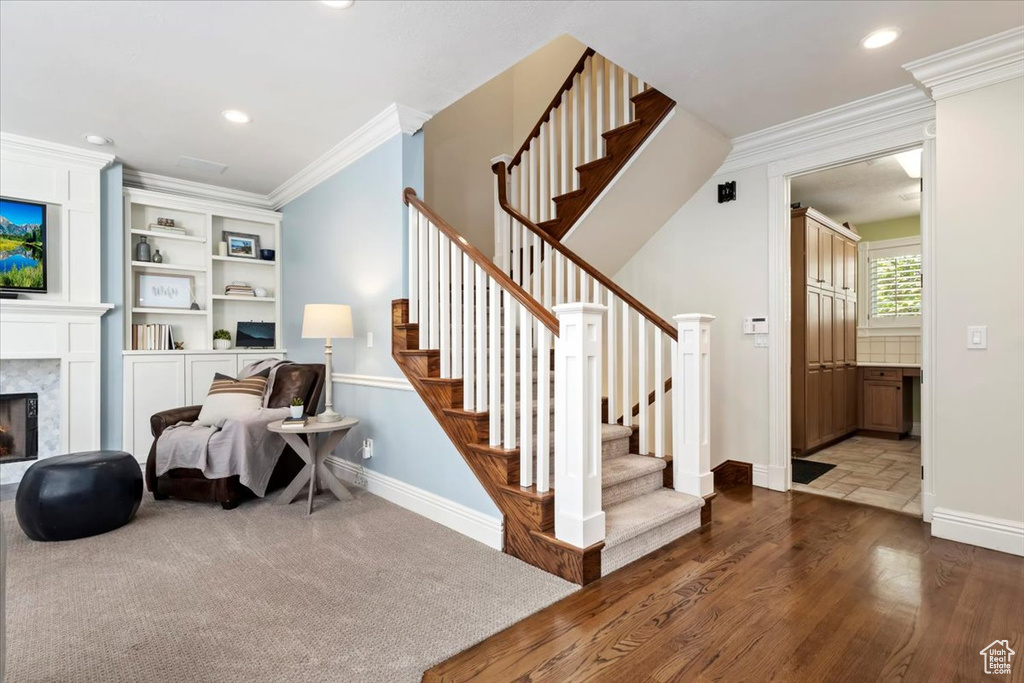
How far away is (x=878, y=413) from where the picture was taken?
5758 mm

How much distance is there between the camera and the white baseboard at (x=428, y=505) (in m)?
2.66

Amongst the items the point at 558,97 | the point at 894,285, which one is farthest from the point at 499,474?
the point at 894,285

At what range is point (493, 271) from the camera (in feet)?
8.57

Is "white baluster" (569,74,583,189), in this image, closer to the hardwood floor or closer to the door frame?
the door frame

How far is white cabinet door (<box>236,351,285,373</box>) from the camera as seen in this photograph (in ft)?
15.5

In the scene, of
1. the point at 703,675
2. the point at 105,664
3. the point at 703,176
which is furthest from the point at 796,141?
the point at 105,664

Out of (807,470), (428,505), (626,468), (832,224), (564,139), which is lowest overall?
(807,470)

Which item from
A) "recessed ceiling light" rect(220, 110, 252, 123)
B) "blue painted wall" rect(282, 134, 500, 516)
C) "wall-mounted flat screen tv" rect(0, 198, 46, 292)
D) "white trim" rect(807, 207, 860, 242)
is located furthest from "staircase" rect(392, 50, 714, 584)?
"wall-mounted flat screen tv" rect(0, 198, 46, 292)

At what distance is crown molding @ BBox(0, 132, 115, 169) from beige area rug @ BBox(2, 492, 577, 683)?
101 inches

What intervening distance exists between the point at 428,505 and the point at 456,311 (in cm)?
117

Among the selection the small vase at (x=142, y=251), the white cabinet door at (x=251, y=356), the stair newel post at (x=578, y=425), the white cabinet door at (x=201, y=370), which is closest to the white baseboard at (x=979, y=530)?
the stair newel post at (x=578, y=425)

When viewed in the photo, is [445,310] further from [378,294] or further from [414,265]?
[378,294]

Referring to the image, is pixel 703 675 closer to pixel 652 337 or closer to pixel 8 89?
pixel 652 337

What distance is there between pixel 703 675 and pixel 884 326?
605 centimetres
